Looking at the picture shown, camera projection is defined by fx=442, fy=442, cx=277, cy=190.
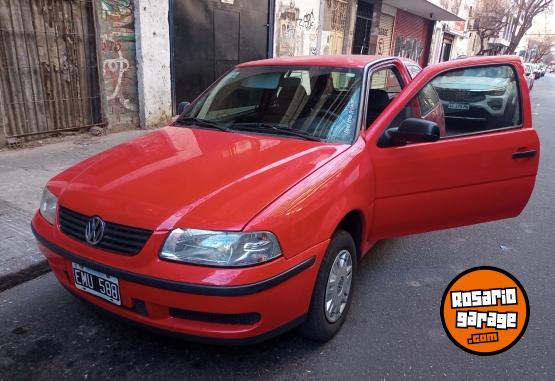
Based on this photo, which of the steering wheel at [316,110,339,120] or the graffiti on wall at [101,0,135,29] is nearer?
the steering wheel at [316,110,339,120]

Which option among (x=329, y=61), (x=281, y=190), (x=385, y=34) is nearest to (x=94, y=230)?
(x=281, y=190)

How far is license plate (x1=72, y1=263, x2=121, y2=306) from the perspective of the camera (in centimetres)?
215

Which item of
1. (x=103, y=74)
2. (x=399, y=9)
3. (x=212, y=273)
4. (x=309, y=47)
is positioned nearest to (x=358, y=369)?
(x=212, y=273)

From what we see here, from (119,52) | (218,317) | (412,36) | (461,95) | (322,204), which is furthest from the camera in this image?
(412,36)

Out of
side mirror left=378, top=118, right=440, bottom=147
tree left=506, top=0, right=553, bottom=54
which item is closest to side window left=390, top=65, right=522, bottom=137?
side mirror left=378, top=118, right=440, bottom=147

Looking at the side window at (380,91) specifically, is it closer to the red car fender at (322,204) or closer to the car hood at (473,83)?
the car hood at (473,83)

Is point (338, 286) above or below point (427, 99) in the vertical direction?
below

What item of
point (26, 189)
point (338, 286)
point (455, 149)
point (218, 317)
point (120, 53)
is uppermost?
point (120, 53)

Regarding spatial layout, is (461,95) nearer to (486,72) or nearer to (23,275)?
(486,72)

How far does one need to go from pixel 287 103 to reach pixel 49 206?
172cm

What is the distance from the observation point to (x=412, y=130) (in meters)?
2.78

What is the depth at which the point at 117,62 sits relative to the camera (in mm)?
7094

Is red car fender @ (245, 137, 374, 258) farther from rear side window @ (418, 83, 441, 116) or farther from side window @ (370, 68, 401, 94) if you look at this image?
side window @ (370, 68, 401, 94)

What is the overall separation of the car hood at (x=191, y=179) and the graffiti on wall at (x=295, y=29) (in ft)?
29.1
